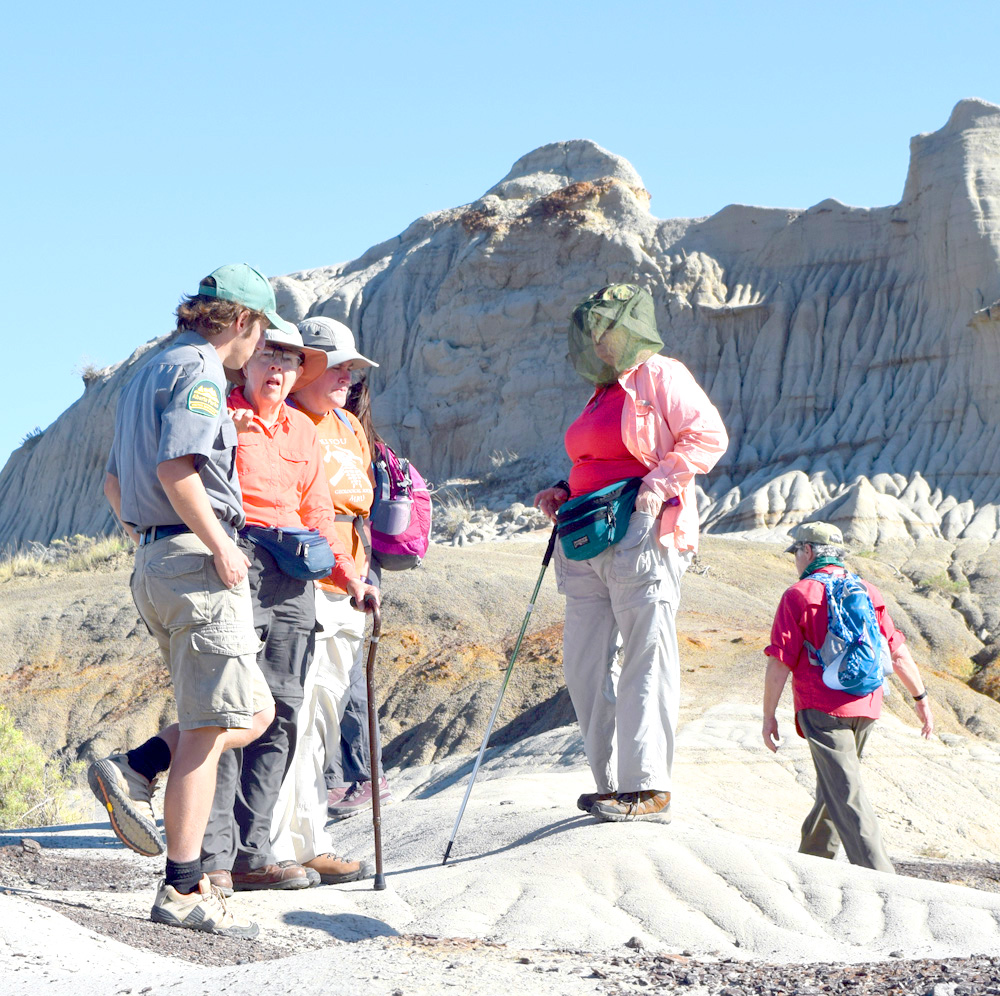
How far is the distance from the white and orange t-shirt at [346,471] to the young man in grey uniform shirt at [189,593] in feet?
5.23

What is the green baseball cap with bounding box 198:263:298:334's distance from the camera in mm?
4035

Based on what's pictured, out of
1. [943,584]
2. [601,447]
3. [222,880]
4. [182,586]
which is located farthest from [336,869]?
[943,584]

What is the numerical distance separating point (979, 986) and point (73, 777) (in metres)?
9.28

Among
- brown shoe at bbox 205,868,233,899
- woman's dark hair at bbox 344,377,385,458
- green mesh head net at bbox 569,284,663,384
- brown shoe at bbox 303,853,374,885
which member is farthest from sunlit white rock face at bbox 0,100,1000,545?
brown shoe at bbox 205,868,233,899

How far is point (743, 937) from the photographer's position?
3.95m

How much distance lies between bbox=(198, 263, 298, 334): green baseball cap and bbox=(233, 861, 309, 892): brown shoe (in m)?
2.11

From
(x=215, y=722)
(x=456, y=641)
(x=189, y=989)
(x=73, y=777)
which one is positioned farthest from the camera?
(x=456, y=641)

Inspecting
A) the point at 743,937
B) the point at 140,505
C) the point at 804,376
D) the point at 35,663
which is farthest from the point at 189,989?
the point at 804,376

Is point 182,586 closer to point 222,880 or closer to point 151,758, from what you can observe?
point 151,758

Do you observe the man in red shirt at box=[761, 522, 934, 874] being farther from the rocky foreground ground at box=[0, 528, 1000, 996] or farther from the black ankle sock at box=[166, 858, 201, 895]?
the black ankle sock at box=[166, 858, 201, 895]

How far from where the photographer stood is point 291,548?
177 inches

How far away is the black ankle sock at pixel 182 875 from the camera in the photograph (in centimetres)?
375

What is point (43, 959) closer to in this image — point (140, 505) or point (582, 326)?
point (140, 505)

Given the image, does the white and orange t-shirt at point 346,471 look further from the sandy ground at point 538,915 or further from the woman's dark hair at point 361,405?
the sandy ground at point 538,915
